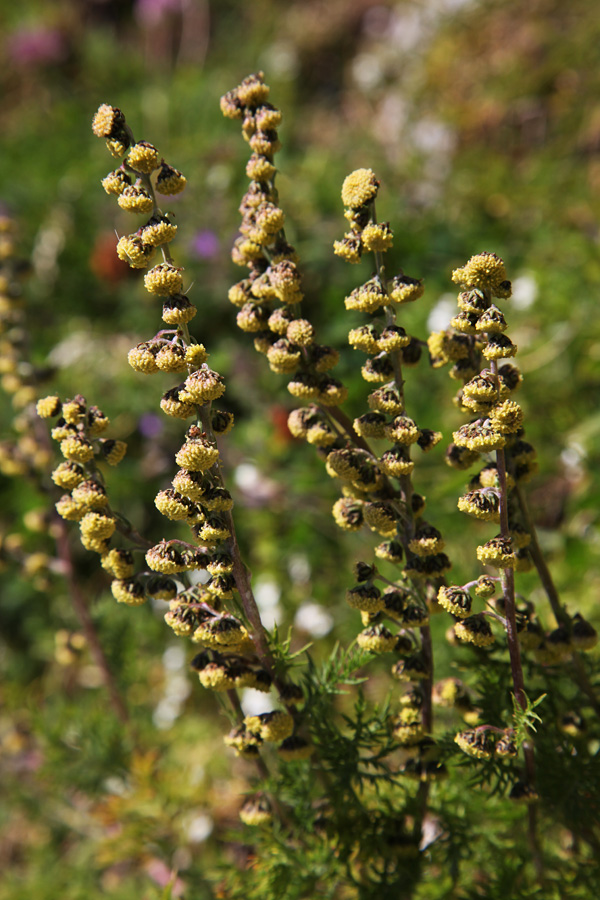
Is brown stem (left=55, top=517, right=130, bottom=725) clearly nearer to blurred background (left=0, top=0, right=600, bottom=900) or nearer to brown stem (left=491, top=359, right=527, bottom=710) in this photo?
blurred background (left=0, top=0, right=600, bottom=900)

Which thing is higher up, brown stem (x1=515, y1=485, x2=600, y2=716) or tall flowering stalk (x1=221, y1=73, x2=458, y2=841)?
tall flowering stalk (x1=221, y1=73, x2=458, y2=841)

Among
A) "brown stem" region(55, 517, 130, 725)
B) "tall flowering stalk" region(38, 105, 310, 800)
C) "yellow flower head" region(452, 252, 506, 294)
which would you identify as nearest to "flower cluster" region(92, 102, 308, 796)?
"tall flowering stalk" region(38, 105, 310, 800)

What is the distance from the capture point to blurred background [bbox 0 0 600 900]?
2270 millimetres

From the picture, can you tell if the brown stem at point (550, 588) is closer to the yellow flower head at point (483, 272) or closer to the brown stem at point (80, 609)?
the yellow flower head at point (483, 272)

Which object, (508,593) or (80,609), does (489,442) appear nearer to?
(508,593)

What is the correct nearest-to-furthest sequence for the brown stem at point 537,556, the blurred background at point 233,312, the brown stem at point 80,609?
1. the brown stem at point 537,556
2. the brown stem at point 80,609
3. the blurred background at point 233,312

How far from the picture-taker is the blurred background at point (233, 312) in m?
2.27

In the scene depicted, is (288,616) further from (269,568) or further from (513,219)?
(513,219)

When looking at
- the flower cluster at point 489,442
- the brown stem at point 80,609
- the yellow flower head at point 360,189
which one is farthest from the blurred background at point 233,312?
the yellow flower head at point 360,189

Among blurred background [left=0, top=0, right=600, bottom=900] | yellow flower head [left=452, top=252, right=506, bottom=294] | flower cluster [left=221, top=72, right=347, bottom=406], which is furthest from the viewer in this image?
blurred background [left=0, top=0, right=600, bottom=900]

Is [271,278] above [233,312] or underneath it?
underneath

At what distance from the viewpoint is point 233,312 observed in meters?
3.52

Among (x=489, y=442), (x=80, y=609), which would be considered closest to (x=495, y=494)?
(x=489, y=442)

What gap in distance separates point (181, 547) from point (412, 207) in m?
2.90
